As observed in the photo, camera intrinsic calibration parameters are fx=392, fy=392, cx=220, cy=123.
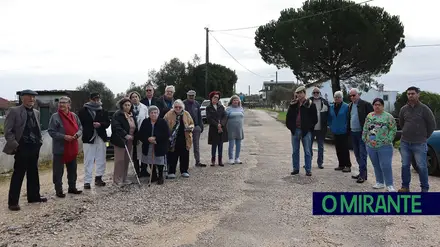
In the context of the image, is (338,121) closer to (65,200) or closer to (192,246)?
(192,246)

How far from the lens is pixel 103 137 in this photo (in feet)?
22.5

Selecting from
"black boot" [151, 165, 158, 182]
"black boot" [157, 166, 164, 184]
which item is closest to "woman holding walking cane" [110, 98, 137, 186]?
"black boot" [151, 165, 158, 182]

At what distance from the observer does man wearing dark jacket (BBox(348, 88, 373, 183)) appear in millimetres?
7078

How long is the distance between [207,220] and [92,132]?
9.51 feet

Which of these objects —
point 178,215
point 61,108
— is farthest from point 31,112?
point 178,215

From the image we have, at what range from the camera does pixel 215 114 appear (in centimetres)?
874

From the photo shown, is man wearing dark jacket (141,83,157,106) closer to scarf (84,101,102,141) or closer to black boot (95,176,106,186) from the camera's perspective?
scarf (84,101,102,141)

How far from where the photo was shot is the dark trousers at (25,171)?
18.5ft

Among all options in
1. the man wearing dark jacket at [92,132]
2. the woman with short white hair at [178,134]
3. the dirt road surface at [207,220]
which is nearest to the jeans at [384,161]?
the dirt road surface at [207,220]

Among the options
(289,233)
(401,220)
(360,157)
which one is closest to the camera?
(289,233)

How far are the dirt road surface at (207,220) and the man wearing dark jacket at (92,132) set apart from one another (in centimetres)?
48

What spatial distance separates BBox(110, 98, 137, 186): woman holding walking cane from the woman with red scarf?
656 mm

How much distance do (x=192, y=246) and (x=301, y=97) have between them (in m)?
4.32

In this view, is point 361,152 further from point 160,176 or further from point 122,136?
point 122,136
